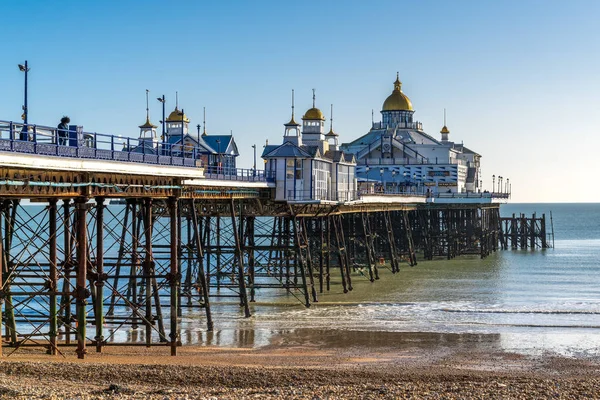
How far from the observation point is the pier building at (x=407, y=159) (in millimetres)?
88750

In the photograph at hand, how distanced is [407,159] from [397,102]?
11.9 m

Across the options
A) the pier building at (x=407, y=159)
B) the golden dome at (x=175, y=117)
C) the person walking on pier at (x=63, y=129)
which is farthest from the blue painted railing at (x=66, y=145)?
the pier building at (x=407, y=159)

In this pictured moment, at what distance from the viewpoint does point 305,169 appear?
45156mm

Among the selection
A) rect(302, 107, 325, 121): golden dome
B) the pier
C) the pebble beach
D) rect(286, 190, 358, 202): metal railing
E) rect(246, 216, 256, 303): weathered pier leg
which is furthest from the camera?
rect(302, 107, 325, 121): golden dome

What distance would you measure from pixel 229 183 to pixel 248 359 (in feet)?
33.4

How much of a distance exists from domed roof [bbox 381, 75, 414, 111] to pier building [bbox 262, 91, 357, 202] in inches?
1952

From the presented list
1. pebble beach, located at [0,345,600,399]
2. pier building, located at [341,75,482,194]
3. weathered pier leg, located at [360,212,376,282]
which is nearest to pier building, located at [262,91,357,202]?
weathered pier leg, located at [360,212,376,282]

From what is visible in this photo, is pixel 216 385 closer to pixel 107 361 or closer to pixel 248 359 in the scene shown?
pixel 107 361

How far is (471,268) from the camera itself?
66875mm

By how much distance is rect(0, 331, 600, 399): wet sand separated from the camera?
20.9 m

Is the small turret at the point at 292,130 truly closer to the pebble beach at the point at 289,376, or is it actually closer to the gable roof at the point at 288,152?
the gable roof at the point at 288,152

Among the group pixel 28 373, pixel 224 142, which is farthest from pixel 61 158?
pixel 224 142

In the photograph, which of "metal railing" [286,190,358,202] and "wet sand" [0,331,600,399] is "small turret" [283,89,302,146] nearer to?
"metal railing" [286,190,358,202]

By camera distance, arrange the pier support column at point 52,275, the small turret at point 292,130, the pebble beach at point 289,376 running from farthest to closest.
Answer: the small turret at point 292,130 < the pier support column at point 52,275 < the pebble beach at point 289,376
